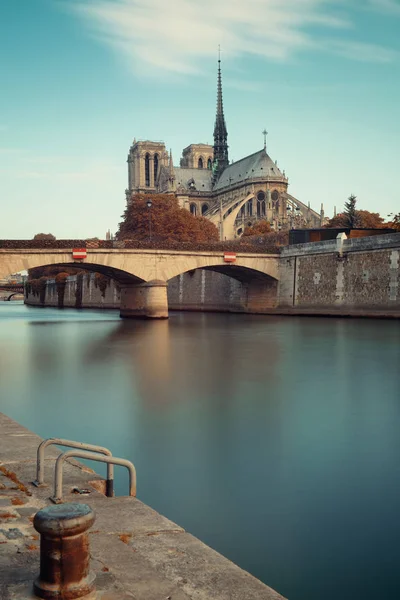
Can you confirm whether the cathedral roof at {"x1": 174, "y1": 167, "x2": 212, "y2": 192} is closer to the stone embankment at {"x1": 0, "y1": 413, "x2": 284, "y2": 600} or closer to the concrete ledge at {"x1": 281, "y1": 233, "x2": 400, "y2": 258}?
the concrete ledge at {"x1": 281, "y1": 233, "x2": 400, "y2": 258}

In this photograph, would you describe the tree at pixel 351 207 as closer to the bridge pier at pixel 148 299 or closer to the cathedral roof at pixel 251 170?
the bridge pier at pixel 148 299

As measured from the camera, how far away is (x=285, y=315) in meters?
52.1

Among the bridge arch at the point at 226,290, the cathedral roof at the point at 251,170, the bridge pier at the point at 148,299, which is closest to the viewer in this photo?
the bridge pier at the point at 148,299

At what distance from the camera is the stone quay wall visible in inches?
1588

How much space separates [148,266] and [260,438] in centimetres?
3633

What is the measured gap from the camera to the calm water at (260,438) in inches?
240

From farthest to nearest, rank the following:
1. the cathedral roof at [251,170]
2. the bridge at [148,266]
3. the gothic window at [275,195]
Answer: the cathedral roof at [251,170], the gothic window at [275,195], the bridge at [148,266]

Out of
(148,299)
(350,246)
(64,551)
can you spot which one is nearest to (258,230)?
(148,299)

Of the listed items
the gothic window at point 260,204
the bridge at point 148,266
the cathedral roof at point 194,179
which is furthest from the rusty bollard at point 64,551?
the cathedral roof at point 194,179

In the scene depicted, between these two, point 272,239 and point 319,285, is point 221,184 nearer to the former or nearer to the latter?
point 272,239

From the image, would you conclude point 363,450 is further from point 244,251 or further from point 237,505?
point 244,251

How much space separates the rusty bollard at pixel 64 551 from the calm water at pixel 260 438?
2.53 metres

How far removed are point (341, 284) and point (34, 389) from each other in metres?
31.7

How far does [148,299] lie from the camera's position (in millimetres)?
47844
